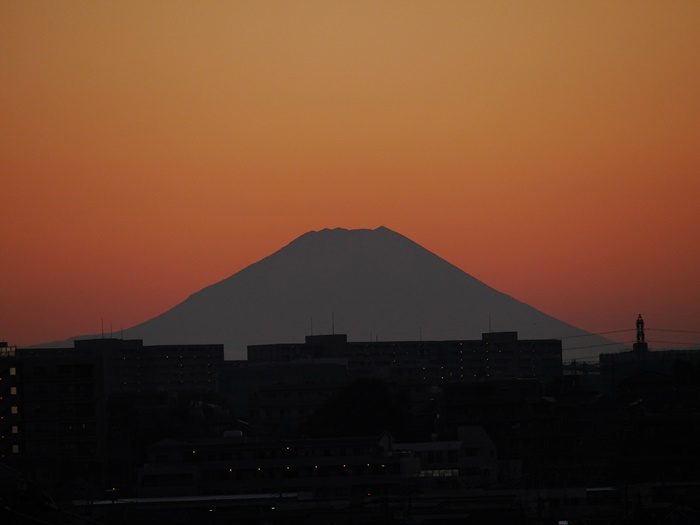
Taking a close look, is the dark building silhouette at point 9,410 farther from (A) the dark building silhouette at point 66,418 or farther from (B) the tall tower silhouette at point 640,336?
(B) the tall tower silhouette at point 640,336

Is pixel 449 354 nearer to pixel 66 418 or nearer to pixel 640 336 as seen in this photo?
pixel 640 336

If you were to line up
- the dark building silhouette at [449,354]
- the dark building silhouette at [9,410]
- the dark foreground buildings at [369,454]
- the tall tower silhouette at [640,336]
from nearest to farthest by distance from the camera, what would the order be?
the dark foreground buildings at [369,454] < the dark building silhouette at [9,410] < the tall tower silhouette at [640,336] < the dark building silhouette at [449,354]

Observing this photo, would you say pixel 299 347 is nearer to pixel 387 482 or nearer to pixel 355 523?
pixel 387 482

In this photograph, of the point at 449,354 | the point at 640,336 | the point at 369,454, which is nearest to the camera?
the point at 369,454

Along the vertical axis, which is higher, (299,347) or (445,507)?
(299,347)

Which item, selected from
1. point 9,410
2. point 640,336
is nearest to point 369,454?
point 9,410

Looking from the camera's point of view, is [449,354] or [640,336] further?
[449,354]

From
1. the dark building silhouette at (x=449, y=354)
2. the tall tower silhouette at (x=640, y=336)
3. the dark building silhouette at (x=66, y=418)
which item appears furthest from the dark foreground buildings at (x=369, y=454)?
the dark building silhouette at (x=449, y=354)

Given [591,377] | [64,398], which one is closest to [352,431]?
[64,398]
